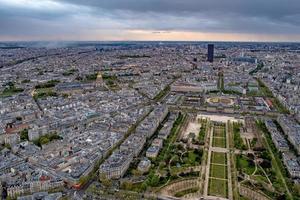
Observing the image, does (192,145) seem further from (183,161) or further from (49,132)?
(49,132)

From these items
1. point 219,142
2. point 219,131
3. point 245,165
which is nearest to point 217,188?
point 245,165

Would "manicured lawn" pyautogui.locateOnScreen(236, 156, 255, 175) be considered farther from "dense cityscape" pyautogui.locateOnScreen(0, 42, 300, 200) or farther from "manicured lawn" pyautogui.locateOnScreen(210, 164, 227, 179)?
"manicured lawn" pyautogui.locateOnScreen(210, 164, 227, 179)

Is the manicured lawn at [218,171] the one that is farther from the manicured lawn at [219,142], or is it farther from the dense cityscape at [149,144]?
the manicured lawn at [219,142]

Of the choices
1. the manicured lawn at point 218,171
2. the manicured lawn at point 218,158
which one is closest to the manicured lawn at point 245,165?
the manicured lawn at point 218,158

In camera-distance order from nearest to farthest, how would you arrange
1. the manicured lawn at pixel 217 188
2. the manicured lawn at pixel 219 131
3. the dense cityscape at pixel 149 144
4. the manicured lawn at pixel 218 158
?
the manicured lawn at pixel 217 188, the dense cityscape at pixel 149 144, the manicured lawn at pixel 218 158, the manicured lawn at pixel 219 131

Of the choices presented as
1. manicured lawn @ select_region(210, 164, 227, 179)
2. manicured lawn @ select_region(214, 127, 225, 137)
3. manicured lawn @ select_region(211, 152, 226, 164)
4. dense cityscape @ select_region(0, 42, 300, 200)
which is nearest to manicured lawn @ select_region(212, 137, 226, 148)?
dense cityscape @ select_region(0, 42, 300, 200)

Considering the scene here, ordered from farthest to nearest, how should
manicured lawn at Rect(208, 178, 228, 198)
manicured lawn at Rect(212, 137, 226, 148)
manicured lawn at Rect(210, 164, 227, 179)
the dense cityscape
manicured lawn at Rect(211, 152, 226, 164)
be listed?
manicured lawn at Rect(212, 137, 226, 148), manicured lawn at Rect(211, 152, 226, 164), manicured lawn at Rect(210, 164, 227, 179), the dense cityscape, manicured lawn at Rect(208, 178, 228, 198)
